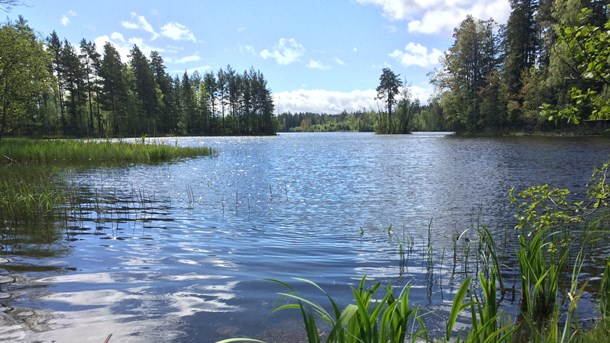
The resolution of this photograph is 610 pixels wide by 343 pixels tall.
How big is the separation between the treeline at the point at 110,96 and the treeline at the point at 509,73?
53.7 meters

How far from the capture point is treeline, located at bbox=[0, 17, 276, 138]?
90.1 ft

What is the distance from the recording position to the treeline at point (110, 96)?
2745cm

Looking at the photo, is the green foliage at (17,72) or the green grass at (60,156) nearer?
the green grass at (60,156)

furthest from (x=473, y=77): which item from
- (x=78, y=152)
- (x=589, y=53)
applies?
(x=589, y=53)

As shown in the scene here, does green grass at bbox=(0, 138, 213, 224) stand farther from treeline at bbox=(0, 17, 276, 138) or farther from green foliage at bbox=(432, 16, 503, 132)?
green foliage at bbox=(432, 16, 503, 132)

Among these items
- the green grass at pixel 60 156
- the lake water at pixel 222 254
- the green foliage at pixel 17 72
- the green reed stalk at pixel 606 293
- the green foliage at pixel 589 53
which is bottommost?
the lake water at pixel 222 254

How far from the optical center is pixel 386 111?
377 feet

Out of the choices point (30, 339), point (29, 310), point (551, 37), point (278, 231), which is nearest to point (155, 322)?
point (30, 339)

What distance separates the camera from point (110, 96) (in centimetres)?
8462

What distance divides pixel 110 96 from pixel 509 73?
8565cm

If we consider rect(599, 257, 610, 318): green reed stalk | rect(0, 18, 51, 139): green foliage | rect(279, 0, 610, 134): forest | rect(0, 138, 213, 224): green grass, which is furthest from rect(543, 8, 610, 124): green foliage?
rect(279, 0, 610, 134): forest

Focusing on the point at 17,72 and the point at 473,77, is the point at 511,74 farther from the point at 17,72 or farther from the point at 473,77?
the point at 17,72

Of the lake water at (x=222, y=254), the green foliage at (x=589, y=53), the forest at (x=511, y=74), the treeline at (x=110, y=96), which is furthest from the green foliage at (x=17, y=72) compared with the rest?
the forest at (x=511, y=74)

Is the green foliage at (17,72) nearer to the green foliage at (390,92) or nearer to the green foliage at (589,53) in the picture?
the green foliage at (589,53)
